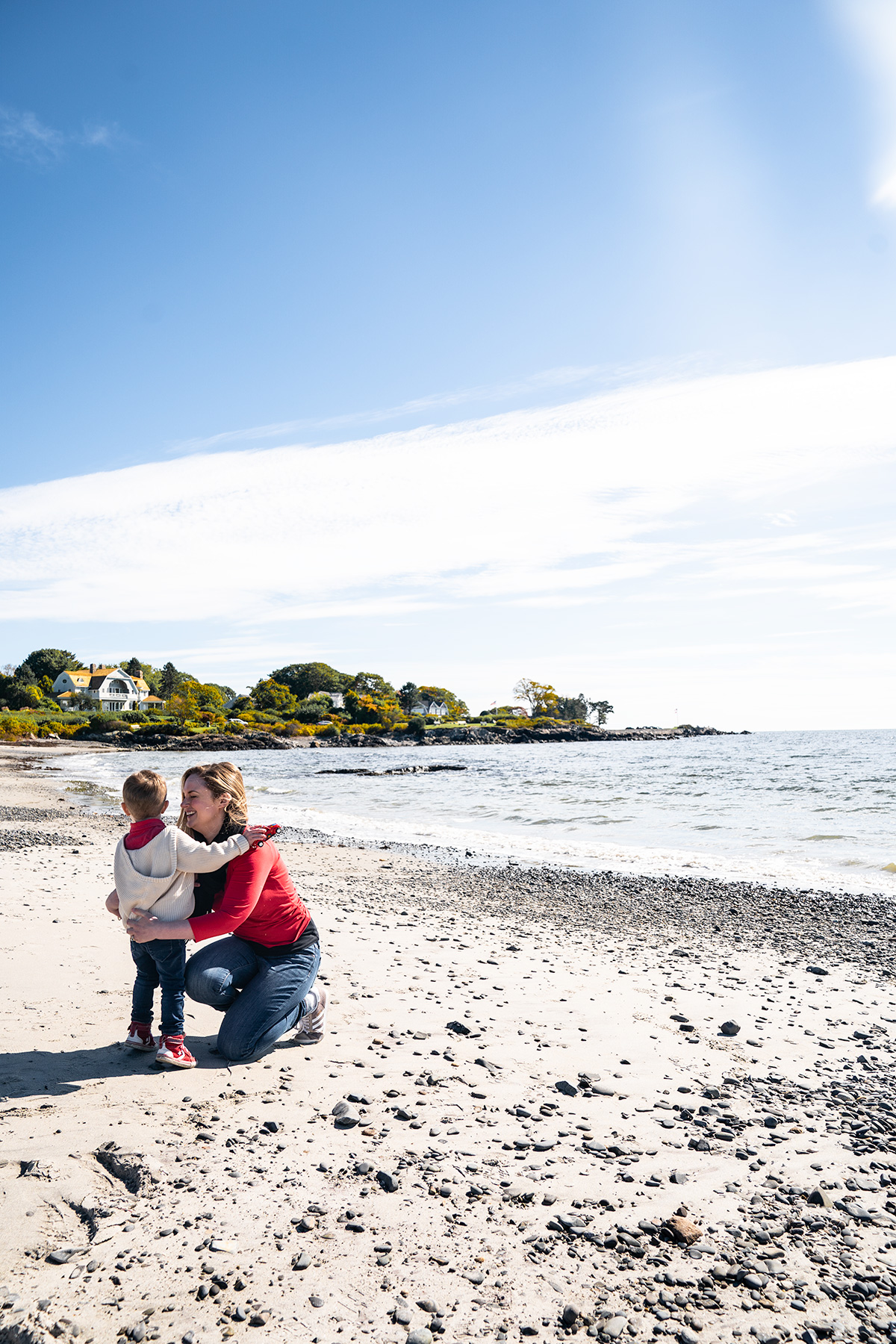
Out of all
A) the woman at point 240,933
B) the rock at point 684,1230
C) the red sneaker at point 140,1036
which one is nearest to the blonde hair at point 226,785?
the woman at point 240,933

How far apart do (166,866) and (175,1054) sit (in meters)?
1.25

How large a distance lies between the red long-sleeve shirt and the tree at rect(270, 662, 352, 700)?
140216 millimetres

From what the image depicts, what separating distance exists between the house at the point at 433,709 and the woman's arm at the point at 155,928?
146568mm

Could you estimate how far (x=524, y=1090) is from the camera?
488 centimetres

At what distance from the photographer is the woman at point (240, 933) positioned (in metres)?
4.95

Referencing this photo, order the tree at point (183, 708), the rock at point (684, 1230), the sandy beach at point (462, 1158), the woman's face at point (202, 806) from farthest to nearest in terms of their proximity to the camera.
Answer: the tree at point (183, 708)
the woman's face at point (202, 806)
the rock at point (684, 1230)
the sandy beach at point (462, 1158)

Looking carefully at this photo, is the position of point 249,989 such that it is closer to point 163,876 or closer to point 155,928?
point 155,928

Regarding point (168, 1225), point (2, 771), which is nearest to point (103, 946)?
point (168, 1225)

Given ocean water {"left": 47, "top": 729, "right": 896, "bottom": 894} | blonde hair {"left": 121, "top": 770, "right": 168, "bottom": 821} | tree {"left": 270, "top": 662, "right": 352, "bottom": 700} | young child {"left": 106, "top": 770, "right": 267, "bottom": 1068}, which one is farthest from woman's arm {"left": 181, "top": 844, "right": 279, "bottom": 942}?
tree {"left": 270, "top": 662, "right": 352, "bottom": 700}

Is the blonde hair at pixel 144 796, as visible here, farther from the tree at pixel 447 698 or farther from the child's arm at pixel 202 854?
the tree at pixel 447 698

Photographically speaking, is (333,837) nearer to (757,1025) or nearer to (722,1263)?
(757,1025)

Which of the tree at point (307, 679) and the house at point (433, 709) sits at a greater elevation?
the tree at point (307, 679)

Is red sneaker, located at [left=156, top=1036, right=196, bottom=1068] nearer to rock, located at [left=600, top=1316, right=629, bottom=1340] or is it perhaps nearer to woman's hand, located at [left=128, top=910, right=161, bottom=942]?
woman's hand, located at [left=128, top=910, right=161, bottom=942]

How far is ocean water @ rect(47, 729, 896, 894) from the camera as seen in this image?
1554 centimetres
